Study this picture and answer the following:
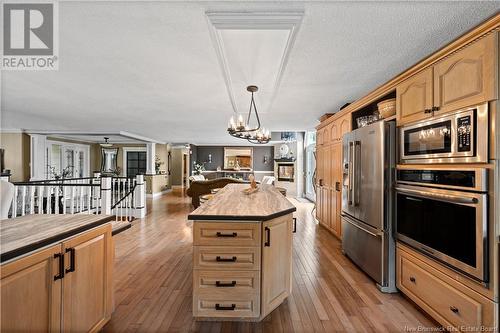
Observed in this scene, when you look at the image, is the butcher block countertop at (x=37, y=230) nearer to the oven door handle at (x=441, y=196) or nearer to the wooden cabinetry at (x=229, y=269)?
the wooden cabinetry at (x=229, y=269)

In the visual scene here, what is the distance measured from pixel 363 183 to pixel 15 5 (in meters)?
3.38

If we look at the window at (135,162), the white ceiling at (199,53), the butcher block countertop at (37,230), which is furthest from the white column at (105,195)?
the window at (135,162)

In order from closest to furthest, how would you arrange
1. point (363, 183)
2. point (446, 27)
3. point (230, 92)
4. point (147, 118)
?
point (446, 27)
point (363, 183)
point (230, 92)
point (147, 118)

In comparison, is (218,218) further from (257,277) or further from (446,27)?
(446,27)

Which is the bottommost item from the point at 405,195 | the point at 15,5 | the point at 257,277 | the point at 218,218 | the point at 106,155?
the point at 257,277

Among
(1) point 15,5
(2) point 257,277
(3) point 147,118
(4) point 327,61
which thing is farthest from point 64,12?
(3) point 147,118

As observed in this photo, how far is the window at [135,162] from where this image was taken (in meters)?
10.5

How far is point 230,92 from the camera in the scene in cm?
331

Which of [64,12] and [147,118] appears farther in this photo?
[147,118]

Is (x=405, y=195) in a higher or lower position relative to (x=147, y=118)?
lower

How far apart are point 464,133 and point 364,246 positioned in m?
1.60

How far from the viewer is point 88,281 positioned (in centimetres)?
155

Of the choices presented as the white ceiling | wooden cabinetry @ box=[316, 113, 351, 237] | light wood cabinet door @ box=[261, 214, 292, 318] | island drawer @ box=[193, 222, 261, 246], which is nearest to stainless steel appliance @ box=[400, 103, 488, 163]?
the white ceiling

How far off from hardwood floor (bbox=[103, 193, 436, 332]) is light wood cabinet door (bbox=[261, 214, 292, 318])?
136 mm
